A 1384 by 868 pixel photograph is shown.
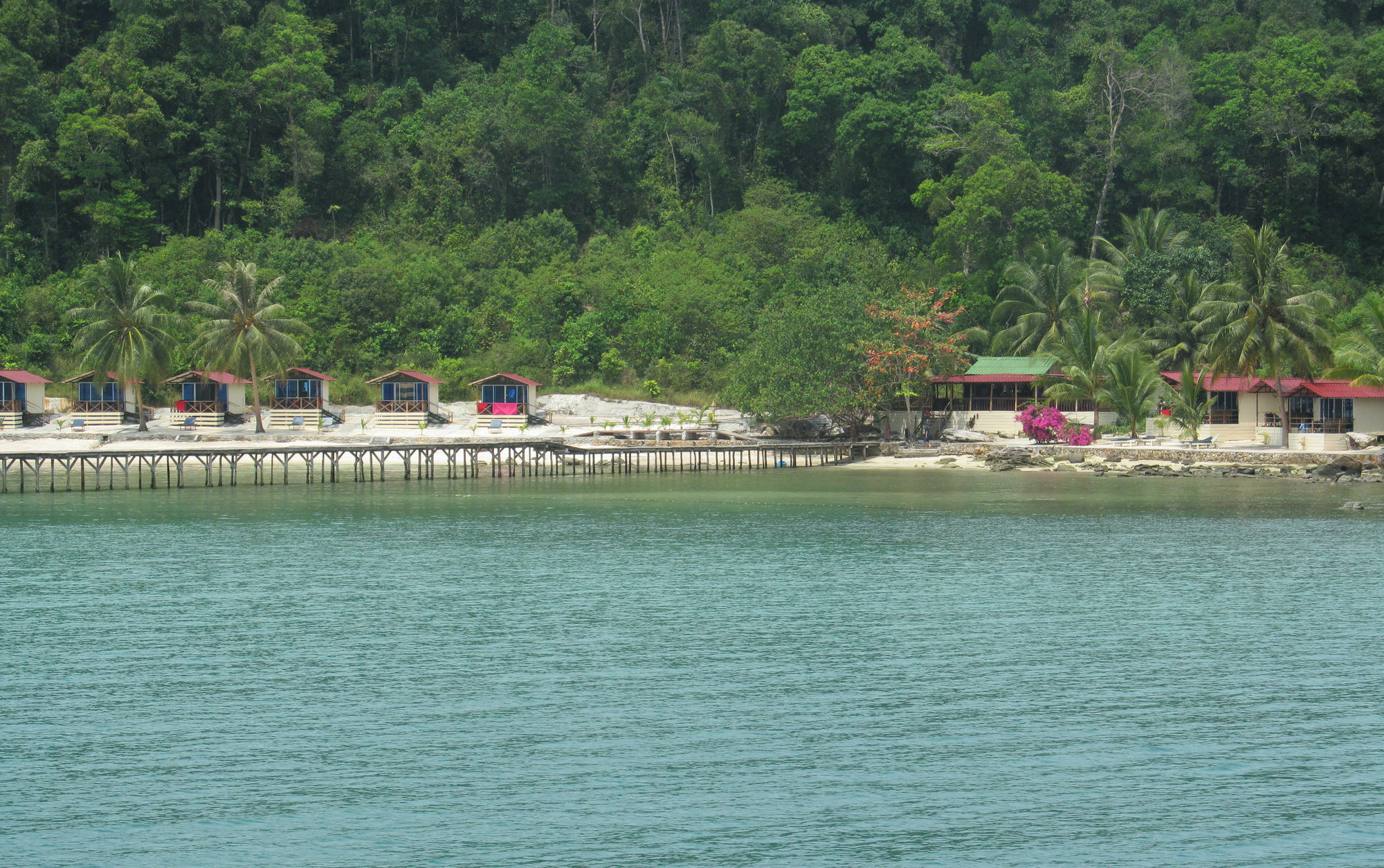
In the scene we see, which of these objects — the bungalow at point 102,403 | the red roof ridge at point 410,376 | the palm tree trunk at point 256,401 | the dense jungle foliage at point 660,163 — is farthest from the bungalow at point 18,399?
the red roof ridge at point 410,376

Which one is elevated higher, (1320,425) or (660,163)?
(660,163)

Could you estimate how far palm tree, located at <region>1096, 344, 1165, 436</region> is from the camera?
52781 millimetres

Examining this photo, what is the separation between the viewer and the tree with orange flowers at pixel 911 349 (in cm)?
5447

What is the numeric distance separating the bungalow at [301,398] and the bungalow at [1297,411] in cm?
4089

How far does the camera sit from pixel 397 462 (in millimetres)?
56438

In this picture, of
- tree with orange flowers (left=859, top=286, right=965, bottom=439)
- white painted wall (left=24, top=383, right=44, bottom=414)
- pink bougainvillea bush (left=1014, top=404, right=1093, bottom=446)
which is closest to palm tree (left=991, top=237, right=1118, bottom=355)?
pink bougainvillea bush (left=1014, top=404, right=1093, bottom=446)

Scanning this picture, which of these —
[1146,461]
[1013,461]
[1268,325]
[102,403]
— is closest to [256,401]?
[102,403]

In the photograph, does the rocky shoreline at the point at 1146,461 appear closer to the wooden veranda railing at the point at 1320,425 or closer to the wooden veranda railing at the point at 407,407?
the wooden veranda railing at the point at 1320,425

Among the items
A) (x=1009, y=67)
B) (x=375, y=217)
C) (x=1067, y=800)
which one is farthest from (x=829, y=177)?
(x=1067, y=800)

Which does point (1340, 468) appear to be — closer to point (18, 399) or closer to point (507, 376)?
point (507, 376)

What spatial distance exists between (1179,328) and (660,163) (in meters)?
35.4

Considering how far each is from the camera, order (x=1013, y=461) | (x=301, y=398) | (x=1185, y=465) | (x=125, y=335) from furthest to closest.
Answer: (x=301, y=398)
(x=125, y=335)
(x=1013, y=461)
(x=1185, y=465)

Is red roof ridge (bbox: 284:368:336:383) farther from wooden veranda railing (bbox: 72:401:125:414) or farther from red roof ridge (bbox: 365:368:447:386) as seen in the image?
wooden veranda railing (bbox: 72:401:125:414)

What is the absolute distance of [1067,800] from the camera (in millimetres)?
13352
